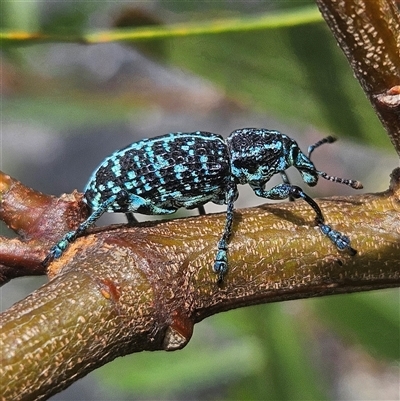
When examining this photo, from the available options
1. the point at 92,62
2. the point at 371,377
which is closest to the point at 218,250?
the point at 371,377

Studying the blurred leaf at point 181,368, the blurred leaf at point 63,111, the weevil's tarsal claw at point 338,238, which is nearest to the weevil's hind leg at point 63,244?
the weevil's tarsal claw at point 338,238

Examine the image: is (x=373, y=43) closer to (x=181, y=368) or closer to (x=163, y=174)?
(x=163, y=174)

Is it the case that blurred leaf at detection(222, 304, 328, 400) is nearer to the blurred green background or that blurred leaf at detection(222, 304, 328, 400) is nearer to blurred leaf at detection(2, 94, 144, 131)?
the blurred green background

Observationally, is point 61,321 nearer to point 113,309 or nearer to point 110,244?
point 113,309

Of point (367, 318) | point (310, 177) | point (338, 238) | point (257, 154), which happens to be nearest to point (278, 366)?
point (367, 318)

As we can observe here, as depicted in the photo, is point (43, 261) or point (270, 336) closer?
point (43, 261)

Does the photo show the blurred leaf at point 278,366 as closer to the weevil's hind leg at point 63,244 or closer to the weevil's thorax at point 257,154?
the weevil's thorax at point 257,154

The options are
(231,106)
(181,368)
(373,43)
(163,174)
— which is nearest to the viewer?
(373,43)
